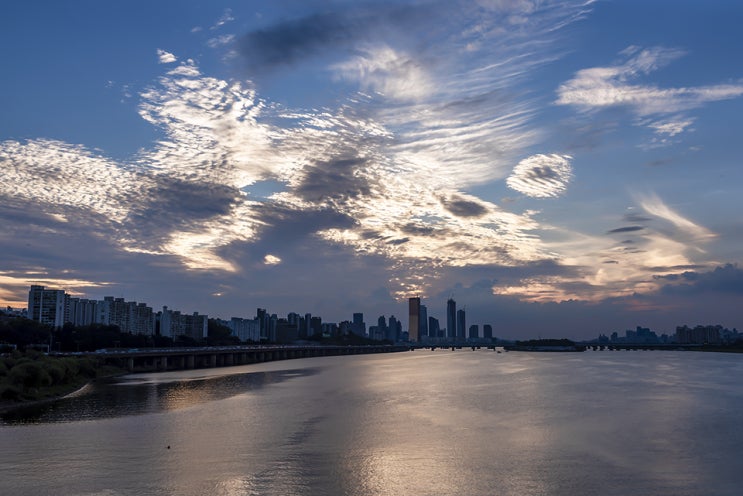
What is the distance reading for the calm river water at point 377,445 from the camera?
104 ft

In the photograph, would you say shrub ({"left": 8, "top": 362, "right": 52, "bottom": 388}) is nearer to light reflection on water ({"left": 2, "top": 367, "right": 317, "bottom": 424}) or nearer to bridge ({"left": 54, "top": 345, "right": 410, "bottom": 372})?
light reflection on water ({"left": 2, "top": 367, "right": 317, "bottom": 424})

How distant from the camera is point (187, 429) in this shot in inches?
1959

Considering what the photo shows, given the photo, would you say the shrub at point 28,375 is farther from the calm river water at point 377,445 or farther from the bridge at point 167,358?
the bridge at point 167,358

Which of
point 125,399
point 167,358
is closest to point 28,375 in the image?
point 125,399

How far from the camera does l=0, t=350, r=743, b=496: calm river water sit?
31.8 meters

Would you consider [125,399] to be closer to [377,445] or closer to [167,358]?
[377,445]

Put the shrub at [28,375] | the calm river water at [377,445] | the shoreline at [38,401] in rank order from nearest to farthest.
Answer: the calm river water at [377,445], the shoreline at [38,401], the shrub at [28,375]

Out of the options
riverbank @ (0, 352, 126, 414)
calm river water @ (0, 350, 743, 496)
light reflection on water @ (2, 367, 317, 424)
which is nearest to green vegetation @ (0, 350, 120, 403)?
riverbank @ (0, 352, 126, 414)

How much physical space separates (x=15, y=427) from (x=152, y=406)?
17.3 meters

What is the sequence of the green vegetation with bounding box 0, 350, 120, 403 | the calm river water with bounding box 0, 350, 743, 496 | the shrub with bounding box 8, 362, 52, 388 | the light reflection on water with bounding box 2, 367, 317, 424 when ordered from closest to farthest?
the calm river water with bounding box 0, 350, 743, 496 < the light reflection on water with bounding box 2, 367, 317, 424 < the green vegetation with bounding box 0, 350, 120, 403 < the shrub with bounding box 8, 362, 52, 388

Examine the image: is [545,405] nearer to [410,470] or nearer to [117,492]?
[410,470]

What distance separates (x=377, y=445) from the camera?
42.7m

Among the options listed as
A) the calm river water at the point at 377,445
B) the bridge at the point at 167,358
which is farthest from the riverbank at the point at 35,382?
the bridge at the point at 167,358

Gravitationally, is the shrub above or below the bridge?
above
